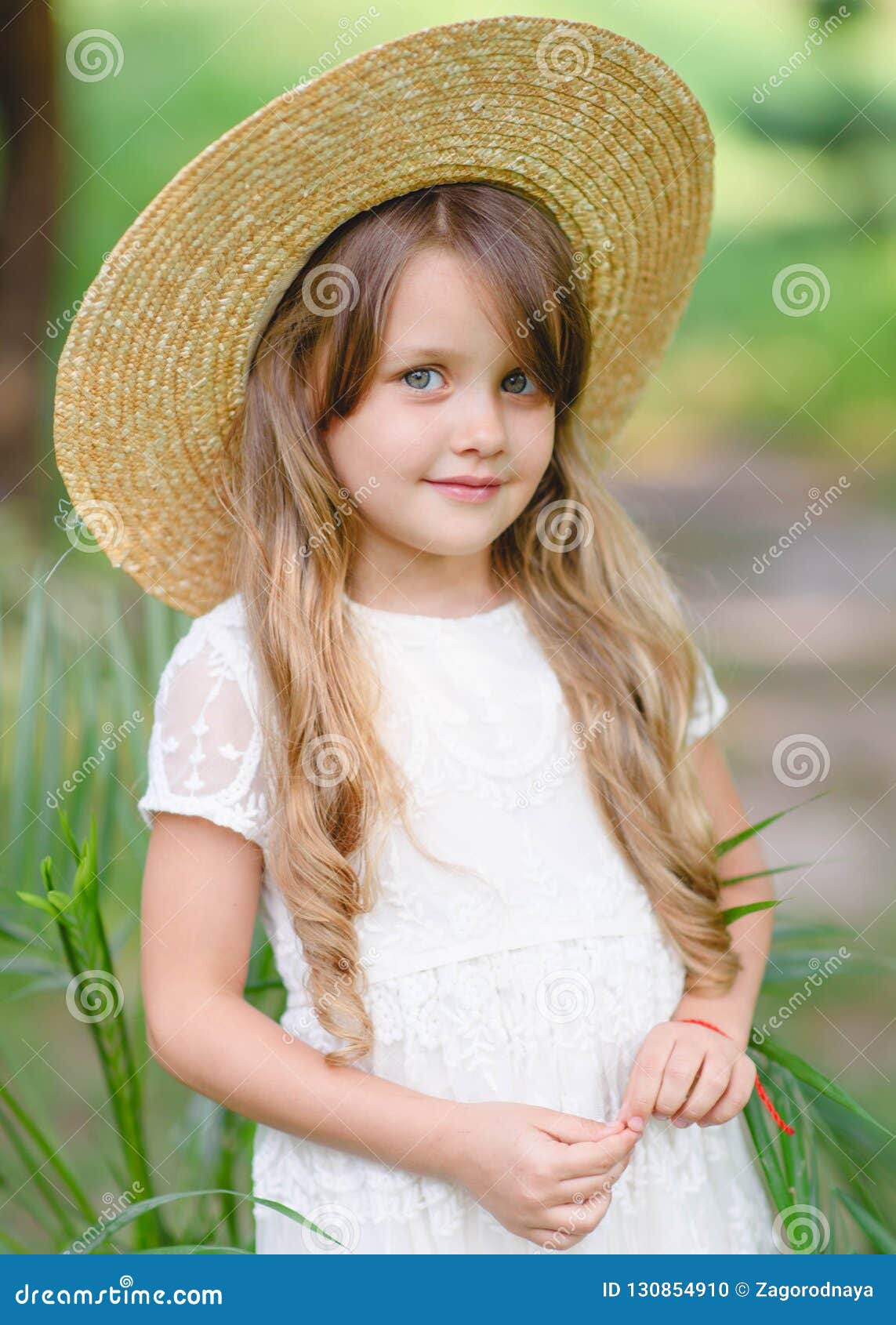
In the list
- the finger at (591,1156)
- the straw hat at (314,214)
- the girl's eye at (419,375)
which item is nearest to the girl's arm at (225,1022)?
the finger at (591,1156)

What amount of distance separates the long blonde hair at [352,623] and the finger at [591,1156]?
20cm

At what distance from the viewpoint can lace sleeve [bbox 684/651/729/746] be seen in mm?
1282

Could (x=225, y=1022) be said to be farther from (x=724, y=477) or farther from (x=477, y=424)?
(x=724, y=477)

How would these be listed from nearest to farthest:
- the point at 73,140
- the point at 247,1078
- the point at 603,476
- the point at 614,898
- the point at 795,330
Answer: the point at 247,1078
the point at 614,898
the point at 603,476
the point at 73,140
the point at 795,330

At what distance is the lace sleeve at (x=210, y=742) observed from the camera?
1044 millimetres

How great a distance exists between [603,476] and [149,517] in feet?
1.76

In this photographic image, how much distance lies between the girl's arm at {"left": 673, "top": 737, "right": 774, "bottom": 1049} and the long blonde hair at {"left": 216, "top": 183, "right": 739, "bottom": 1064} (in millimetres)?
33

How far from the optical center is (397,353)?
41.2 inches

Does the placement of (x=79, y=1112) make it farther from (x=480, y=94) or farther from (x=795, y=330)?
(x=795, y=330)

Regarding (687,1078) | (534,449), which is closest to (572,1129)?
(687,1078)

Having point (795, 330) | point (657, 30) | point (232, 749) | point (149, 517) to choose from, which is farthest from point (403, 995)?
point (795, 330)

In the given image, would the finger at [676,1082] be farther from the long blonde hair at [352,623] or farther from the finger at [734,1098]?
the long blonde hair at [352,623]

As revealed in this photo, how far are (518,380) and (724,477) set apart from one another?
6.96ft

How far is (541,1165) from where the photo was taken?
3.18 feet
